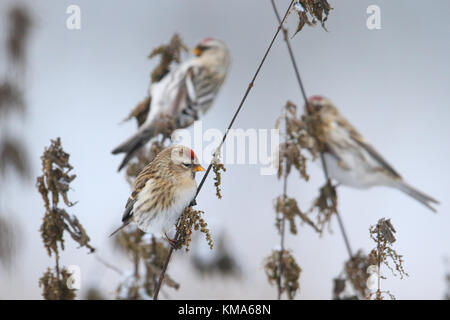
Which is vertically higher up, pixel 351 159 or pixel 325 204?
pixel 351 159

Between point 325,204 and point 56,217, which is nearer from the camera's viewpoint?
point 56,217

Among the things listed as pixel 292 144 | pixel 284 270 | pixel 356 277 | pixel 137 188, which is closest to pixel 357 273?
pixel 356 277

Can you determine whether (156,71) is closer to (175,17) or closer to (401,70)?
(175,17)

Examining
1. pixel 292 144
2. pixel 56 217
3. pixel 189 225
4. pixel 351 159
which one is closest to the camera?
pixel 189 225

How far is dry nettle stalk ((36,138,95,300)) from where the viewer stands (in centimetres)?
70

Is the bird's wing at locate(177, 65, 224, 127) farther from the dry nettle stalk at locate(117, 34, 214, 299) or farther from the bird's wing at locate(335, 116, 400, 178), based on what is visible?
the bird's wing at locate(335, 116, 400, 178)

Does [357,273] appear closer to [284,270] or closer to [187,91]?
[284,270]

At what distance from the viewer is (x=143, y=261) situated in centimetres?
91

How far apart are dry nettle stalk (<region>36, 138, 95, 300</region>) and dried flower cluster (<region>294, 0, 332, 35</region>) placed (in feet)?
1.25

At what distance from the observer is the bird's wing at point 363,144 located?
1070 millimetres

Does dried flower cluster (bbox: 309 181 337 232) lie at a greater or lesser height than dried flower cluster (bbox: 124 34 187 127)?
lesser

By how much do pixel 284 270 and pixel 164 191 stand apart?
38 centimetres

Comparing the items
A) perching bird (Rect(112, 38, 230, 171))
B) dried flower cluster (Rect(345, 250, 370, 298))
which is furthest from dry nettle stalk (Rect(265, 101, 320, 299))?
perching bird (Rect(112, 38, 230, 171))

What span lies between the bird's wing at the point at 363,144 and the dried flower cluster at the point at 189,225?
63 centimetres
